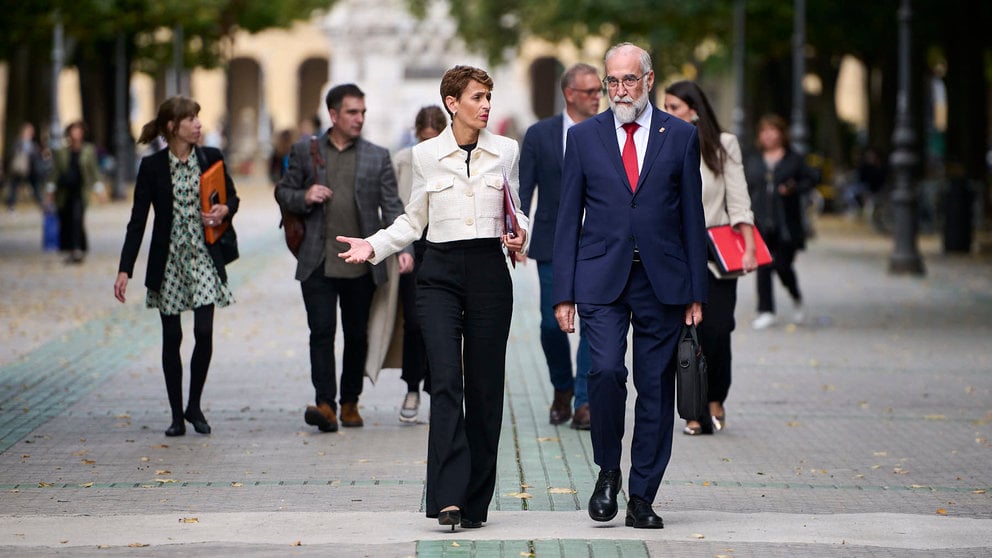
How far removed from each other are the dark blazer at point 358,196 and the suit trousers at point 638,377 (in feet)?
9.34

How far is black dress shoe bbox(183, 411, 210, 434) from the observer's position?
396 inches

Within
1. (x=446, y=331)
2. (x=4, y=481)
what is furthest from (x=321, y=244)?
(x=446, y=331)

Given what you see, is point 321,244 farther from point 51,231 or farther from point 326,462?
point 51,231

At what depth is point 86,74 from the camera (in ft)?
156

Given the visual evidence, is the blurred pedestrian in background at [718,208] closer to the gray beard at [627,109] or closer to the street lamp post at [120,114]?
the gray beard at [627,109]

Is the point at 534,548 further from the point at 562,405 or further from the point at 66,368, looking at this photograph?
the point at 66,368

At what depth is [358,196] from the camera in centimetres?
1002

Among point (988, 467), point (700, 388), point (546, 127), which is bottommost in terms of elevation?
point (988, 467)

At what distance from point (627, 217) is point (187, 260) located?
3515 millimetres

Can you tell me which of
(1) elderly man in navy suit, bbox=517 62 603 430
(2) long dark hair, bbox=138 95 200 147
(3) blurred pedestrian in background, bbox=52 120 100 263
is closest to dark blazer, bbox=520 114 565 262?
(1) elderly man in navy suit, bbox=517 62 603 430

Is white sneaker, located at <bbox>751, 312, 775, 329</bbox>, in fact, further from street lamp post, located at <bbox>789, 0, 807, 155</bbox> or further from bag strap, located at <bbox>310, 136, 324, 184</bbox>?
street lamp post, located at <bbox>789, 0, 807, 155</bbox>

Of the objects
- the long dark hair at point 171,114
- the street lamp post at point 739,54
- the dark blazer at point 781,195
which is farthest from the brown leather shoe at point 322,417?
the street lamp post at point 739,54

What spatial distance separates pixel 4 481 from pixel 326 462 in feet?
4.96

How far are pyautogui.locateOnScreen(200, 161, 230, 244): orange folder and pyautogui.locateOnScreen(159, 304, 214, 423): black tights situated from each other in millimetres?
392
